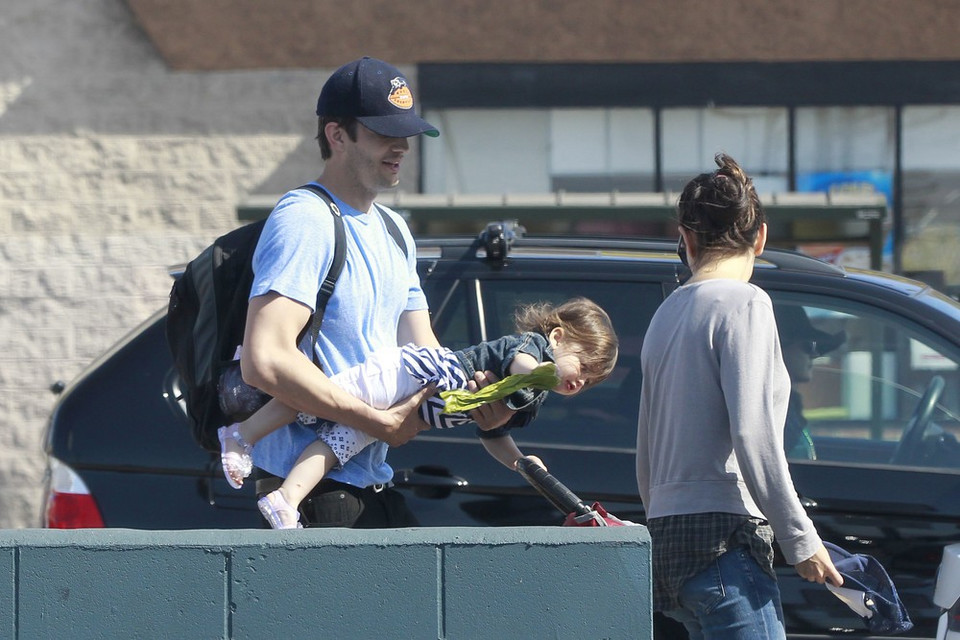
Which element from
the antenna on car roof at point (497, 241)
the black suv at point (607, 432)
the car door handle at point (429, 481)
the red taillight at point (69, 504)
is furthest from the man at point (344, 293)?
the red taillight at point (69, 504)

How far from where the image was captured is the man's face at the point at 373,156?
284 cm

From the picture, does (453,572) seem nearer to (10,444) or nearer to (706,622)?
(706,622)

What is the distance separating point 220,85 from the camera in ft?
29.4

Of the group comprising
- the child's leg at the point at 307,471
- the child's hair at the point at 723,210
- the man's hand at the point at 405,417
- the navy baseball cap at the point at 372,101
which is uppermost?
the navy baseball cap at the point at 372,101

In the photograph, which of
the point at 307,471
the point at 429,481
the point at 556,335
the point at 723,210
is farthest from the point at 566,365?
the point at 429,481

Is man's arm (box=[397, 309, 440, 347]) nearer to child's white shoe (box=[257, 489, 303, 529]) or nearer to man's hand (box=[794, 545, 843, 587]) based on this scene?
child's white shoe (box=[257, 489, 303, 529])

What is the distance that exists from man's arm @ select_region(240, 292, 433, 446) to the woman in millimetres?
717

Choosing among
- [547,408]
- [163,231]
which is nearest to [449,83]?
[163,231]

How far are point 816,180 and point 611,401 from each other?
5660 mm

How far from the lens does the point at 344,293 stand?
9.16 feet

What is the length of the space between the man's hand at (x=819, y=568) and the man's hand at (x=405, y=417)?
91 centimetres

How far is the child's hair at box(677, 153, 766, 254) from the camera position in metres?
2.81

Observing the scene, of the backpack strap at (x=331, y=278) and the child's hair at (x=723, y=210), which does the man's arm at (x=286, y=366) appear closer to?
the backpack strap at (x=331, y=278)

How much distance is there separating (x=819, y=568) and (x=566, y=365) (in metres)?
0.72
